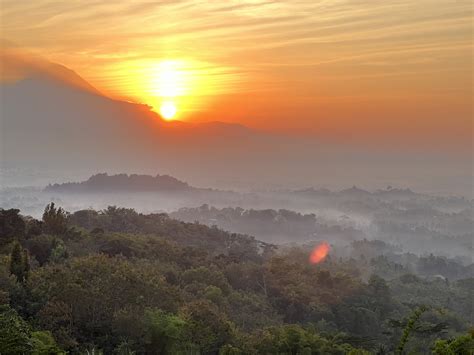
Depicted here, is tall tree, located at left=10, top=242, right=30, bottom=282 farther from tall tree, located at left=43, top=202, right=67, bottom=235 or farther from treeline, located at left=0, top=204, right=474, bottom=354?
tall tree, located at left=43, top=202, right=67, bottom=235

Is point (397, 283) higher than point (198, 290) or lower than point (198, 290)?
lower

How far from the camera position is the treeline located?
3188cm

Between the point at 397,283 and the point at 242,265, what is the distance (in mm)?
44424

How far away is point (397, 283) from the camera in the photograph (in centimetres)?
10888

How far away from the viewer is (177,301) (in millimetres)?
42156

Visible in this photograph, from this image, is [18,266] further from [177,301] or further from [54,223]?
→ [54,223]

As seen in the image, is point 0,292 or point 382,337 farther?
point 382,337

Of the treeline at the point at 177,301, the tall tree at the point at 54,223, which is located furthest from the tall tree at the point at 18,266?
the tall tree at the point at 54,223

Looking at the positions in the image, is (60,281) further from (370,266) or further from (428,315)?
(370,266)

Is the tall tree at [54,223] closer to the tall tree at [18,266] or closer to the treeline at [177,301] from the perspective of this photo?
the treeline at [177,301]

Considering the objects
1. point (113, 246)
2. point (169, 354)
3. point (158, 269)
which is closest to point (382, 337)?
point (158, 269)

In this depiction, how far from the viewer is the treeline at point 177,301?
3188 centimetres

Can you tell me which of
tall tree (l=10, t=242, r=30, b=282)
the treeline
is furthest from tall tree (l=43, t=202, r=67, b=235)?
tall tree (l=10, t=242, r=30, b=282)

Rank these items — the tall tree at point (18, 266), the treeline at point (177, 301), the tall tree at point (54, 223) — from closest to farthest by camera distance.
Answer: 1. the treeline at point (177, 301)
2. the tall tree at point (18, 266)
3. the tall tree at point (54, 223)
